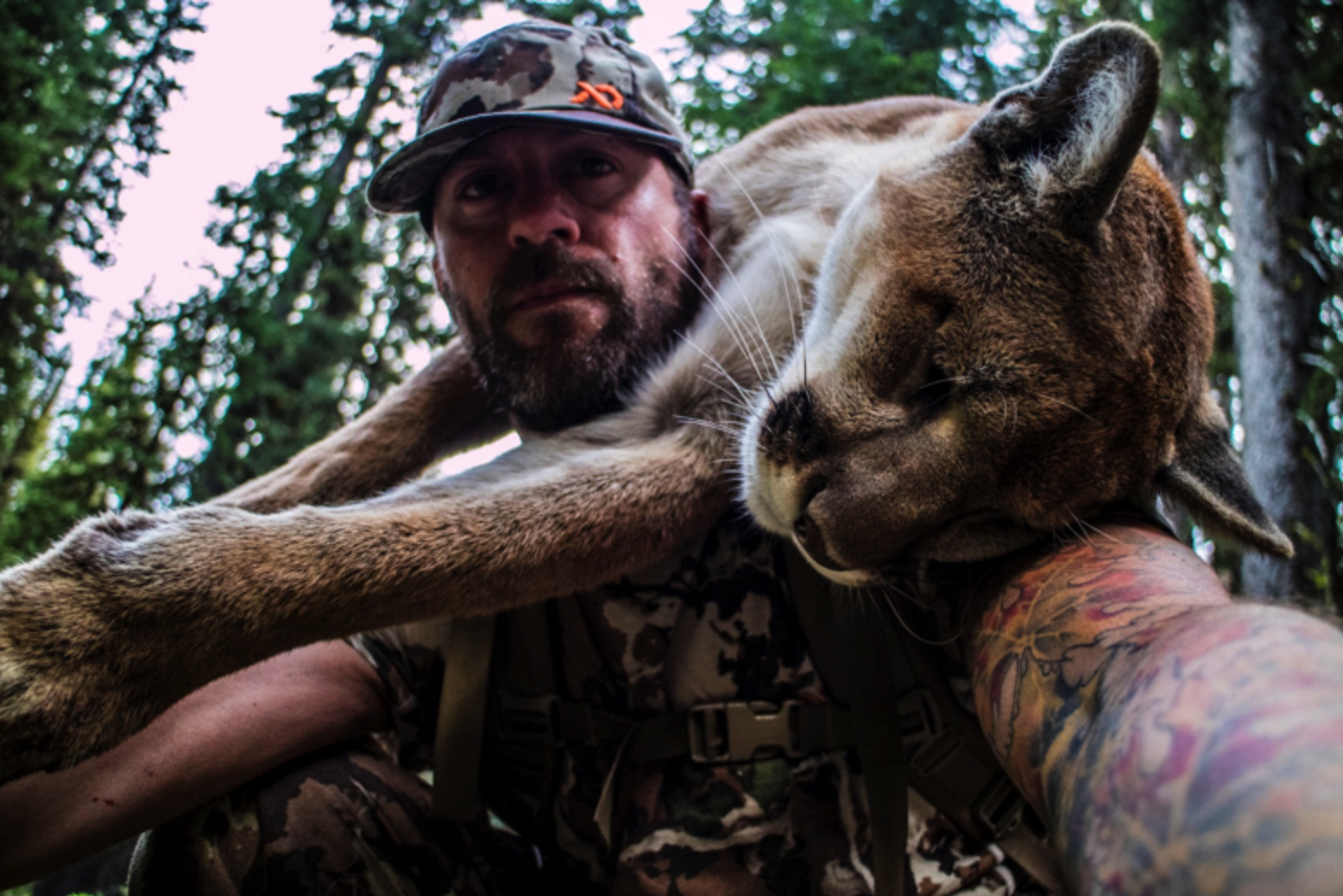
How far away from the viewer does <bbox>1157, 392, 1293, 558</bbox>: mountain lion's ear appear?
1965mm

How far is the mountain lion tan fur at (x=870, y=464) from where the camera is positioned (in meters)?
1.75

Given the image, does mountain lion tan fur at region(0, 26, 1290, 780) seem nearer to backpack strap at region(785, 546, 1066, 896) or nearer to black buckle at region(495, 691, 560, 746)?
backpack strap at region(785, 546, 1066, 896)

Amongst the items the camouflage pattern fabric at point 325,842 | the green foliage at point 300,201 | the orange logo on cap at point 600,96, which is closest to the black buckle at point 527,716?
the camouflage pattern fabric at point 325,842

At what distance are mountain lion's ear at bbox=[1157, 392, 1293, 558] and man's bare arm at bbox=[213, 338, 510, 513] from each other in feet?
7.14

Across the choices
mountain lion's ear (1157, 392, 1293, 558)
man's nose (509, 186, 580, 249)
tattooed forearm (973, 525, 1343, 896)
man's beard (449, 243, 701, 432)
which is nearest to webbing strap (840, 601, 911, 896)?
tattooed forearm (973, 525, 1343, 896)

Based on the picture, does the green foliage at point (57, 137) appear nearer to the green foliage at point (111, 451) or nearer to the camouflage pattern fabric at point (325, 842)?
the green foliage at point (111, 451)

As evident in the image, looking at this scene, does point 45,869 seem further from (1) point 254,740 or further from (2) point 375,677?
(2) point 375,677

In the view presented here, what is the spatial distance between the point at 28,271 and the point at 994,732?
5.90 metres

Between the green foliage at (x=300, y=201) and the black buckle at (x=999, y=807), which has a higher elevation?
the green foliage at (x=300, y=201)

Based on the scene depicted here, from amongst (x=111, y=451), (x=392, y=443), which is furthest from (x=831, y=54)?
(x=111, y=451)

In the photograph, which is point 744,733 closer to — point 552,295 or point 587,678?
point 587,678

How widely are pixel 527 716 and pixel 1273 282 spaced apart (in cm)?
450

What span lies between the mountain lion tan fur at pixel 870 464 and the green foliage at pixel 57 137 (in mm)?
3798

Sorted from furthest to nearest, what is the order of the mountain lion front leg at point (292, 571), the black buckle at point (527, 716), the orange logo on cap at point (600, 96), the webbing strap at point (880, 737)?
the orange logo on cap at point (600, 96) → the black buckle at point (527, 716) → the webbing strap at point (880, 737) → the mountain lion front leg at point (292, 571)
